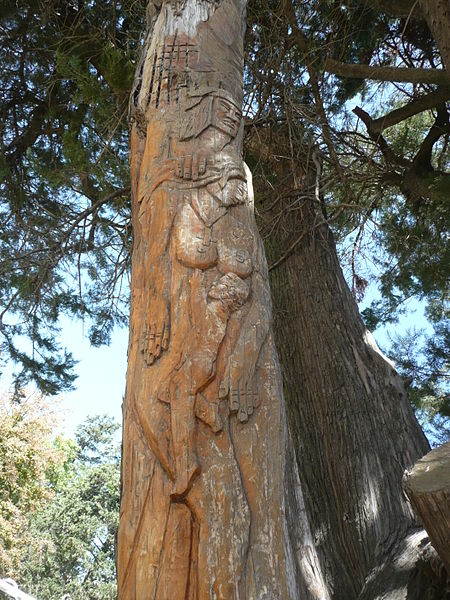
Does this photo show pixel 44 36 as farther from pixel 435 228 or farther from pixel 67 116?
pixel 435 228

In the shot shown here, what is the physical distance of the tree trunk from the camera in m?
4.54

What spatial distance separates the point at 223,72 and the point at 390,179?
9.30 feet

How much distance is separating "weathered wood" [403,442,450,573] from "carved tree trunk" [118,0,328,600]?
0.47 m

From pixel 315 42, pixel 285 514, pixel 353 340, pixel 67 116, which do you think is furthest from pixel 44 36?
pixel 285 514

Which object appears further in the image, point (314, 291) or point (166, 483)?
point (314, 291)

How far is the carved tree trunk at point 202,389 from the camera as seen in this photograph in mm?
2453

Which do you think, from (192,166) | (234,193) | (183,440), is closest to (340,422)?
(234,193)

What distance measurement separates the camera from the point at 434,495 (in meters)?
2.59

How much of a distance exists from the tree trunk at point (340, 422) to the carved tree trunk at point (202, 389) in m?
1.60

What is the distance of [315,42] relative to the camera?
6.31m

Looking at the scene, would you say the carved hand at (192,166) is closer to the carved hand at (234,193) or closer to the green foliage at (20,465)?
the carved hand at (234,193)

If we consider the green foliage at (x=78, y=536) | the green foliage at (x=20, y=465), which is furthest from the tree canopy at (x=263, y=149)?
the green foliage at (x=78, y=536)

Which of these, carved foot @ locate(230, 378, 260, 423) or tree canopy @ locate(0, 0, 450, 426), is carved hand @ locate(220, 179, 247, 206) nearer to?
carved foot @ locate(230, 378, 260, 423)

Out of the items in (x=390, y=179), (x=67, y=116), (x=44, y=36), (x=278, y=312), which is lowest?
(x=278, y=312)
